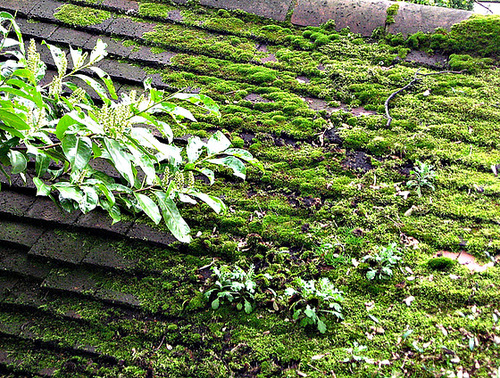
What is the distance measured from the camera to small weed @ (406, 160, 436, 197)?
7.80ft

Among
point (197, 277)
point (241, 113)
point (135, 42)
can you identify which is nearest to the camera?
point (197, 277)

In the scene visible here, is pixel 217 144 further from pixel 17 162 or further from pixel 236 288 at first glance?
pixel 17 162

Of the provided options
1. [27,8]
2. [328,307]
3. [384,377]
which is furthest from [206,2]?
[384,377]

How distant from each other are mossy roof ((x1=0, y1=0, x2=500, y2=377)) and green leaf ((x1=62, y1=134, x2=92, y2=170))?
697mm

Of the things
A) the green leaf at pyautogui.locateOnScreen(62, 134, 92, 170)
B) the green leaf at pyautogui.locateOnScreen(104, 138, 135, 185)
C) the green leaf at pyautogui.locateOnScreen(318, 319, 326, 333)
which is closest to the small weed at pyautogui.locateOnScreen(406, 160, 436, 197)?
the green leaf at pyautogui.locateOnScreen(318, 319, 326, 333)

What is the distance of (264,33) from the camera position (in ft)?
11.3

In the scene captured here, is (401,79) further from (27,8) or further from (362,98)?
(27,8)

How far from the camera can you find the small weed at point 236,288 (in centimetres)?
198

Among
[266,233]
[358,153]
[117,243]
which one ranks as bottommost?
[117,243]

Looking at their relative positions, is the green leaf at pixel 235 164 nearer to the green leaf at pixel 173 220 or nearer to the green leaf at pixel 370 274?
the green leaf at pixel 173 220

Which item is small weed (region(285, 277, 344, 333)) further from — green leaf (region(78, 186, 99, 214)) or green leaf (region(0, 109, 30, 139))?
green leaf (region(0, 109, 30, 139))

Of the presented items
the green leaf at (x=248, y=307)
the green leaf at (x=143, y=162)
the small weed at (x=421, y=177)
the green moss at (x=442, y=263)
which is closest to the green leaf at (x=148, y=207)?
the green leaf at (x=143, y=162)

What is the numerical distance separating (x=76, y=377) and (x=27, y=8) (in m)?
2.59

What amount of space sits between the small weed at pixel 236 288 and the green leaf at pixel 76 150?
761 mm
